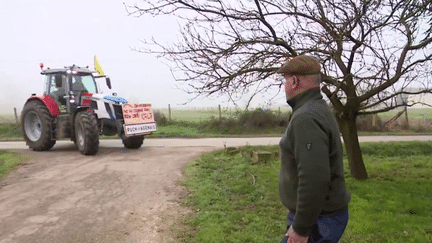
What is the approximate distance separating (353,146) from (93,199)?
18.1 feet

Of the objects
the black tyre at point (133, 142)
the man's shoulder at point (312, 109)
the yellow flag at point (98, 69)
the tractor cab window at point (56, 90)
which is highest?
the yellow flag at point (98, 69)

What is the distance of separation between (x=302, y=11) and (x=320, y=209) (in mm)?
5300

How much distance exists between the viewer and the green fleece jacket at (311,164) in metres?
1.86

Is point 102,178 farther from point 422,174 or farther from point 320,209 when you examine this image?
point 422,174

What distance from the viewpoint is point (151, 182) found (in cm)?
712

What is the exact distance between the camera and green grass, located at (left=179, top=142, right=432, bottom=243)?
4.39 meters

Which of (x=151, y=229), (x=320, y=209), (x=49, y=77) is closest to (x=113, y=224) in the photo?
(x=151, y=229)

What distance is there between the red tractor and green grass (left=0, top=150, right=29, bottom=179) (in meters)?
1.06

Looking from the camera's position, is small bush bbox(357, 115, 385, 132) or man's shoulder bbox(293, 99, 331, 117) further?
small bush bbox(357, 115, 385, 132)

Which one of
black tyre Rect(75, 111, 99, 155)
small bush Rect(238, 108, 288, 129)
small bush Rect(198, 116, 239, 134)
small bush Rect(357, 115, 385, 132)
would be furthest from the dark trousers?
small bush Rect(357, 115, 385, 132)

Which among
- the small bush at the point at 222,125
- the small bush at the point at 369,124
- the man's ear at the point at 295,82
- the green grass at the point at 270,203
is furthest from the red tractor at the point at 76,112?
the small bush at the point at 369,124

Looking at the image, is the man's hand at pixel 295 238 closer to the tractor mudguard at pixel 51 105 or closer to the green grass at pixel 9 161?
the green grass at pixel 9 161

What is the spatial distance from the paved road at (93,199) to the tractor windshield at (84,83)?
9.88ft

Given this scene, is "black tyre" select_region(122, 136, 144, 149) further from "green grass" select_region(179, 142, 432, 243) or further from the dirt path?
"green grass" select_region(179, 142, 432, 243)
